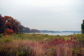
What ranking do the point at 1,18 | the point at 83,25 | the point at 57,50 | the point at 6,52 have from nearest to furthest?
the point at 57,50
the point at 6,52
the point at 83,25
the point at 1,18

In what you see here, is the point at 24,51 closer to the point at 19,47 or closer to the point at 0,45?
the point at 19,47

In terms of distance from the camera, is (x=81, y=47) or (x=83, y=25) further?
(x=83, y=25)

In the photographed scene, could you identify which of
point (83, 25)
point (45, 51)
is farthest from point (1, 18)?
point (45, 51)

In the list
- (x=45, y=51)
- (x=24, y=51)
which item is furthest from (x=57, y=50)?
(x=24, y=51)

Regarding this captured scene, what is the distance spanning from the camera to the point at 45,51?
7875 mm

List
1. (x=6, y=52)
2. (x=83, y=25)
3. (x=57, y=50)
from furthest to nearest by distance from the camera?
1. (x=83, y=25)
2. (x=6, y=52)
3. (x=57, y=50)

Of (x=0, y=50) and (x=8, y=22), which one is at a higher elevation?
(x=8, y=22)

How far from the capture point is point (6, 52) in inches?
327

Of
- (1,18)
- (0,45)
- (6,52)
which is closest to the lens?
(6,52)

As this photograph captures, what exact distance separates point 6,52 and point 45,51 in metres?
1.55

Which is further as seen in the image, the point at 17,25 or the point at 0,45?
the point at 17,25

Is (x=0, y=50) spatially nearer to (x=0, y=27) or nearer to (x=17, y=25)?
(x=0, y=27)

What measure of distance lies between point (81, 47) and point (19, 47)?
2.57 meters

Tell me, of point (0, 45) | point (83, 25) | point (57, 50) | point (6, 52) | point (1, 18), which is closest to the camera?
point (57, 50)
